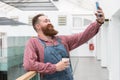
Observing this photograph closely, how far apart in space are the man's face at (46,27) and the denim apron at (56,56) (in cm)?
9

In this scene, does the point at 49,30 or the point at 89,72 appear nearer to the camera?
the point at 49,30

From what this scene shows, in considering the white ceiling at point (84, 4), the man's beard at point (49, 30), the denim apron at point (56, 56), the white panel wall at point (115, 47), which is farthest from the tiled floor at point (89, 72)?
the man's beard at point (49, 30)

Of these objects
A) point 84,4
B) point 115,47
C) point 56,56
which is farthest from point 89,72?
point 56,56

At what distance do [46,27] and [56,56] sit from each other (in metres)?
0.25

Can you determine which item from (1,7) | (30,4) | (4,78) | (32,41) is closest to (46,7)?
(30,4)

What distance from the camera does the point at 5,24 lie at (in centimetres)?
1178

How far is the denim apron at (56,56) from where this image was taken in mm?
2502

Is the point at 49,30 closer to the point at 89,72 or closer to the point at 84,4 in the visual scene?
the point at 89,72

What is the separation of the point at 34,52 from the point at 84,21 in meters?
20.7

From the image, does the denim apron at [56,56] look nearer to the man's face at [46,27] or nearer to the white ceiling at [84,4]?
the man's face at [46,27]

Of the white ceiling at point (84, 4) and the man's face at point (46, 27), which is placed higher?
the white ceiling at point (84, 4)

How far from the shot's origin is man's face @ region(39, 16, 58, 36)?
98.3 inches

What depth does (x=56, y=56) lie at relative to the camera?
2514 millimetres

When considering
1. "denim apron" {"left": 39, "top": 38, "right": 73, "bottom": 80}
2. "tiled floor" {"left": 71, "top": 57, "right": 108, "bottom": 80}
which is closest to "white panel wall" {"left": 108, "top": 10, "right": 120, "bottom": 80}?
"tiled floor" {"left": 71, "top": 57, "right": 108, "bottom": 80}
